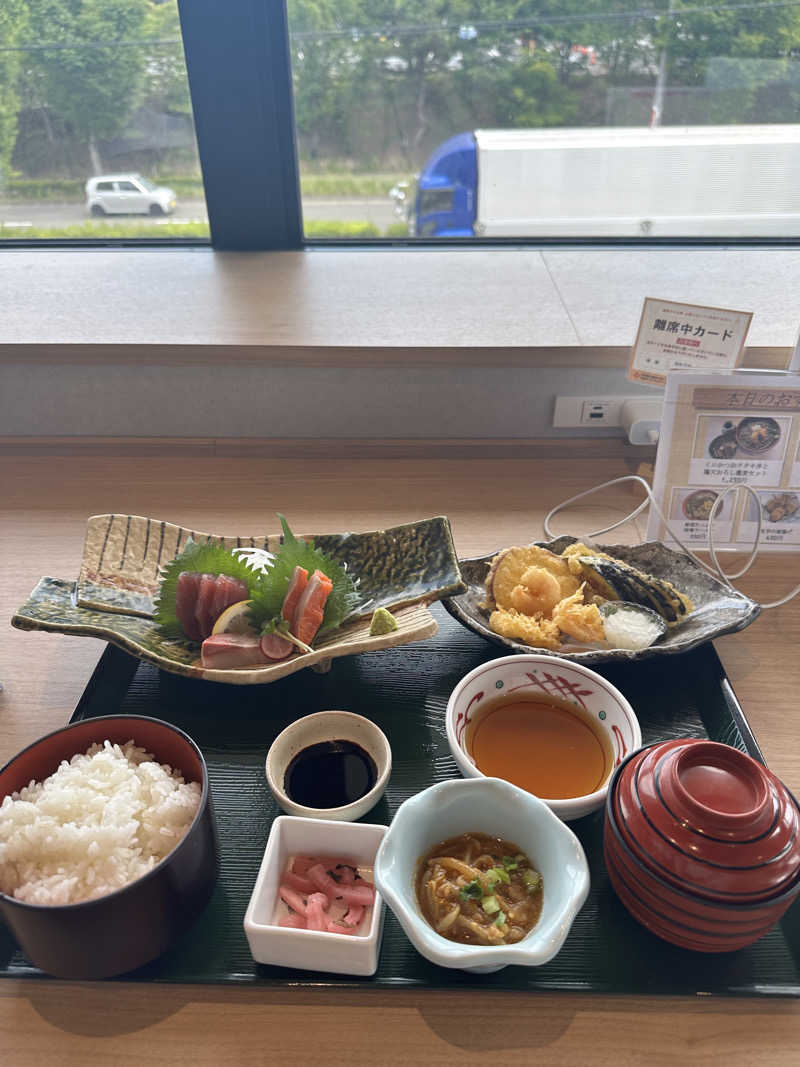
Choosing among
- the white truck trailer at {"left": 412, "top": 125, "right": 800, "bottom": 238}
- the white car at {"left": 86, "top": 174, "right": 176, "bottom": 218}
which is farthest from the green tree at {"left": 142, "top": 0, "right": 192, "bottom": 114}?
the white truck trailer at {"left": 412, "top": 125, "right": 800, "bottom": 238}

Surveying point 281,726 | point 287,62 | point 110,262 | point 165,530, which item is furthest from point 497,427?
point 110,262

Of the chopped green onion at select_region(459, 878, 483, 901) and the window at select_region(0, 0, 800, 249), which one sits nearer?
the chopped green onion at select_region(459, 878, 483, 901)

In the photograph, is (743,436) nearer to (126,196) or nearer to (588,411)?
(588,411)

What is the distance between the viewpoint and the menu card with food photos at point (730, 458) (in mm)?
1152

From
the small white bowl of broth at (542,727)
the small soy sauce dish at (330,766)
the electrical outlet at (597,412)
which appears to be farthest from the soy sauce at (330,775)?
the electrical outlet at (597,412)

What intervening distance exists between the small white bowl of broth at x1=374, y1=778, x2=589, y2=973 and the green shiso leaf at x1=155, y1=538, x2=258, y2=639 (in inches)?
17.2

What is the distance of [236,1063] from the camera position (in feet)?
2.15

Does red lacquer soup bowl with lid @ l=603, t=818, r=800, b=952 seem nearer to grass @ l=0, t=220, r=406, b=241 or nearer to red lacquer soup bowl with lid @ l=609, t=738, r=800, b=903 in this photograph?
red lacquer soup bowl with lid @ l=609, t=738, r=800, b=903

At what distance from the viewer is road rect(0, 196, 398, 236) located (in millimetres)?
1893

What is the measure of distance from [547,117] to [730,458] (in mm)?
1104

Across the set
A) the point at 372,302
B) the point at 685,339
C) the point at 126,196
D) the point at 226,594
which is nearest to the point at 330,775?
the point at 226,594

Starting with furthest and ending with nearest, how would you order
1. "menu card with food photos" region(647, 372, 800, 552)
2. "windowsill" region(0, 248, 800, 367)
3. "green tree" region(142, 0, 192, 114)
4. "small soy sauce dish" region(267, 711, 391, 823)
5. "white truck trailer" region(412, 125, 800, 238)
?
1. "white truck trailer" region(412, 125, 800, 238)
2. "green tree" region(142, 0, 192, 114)
3. "windowsill" region(0, 248, 800, 367)
4. "menu card with food photos" region(647, 372, 800, 552)
5. "small soy sauce dish" region(267, 711, 391, 823)

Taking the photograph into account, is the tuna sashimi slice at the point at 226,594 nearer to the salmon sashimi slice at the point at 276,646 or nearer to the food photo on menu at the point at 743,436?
the salmon sashimi slice at the point at 276,646

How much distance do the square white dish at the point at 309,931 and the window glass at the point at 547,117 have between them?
157 cm
